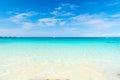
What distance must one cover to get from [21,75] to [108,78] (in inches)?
103

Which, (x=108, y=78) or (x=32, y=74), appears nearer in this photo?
(x=108, y=78)

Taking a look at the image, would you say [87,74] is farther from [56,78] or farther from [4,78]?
[4,78]

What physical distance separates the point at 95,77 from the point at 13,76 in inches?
96.9

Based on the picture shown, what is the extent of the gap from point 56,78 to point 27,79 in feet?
2.72

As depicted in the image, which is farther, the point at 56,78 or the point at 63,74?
the point at 63,74

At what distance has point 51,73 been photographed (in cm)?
507

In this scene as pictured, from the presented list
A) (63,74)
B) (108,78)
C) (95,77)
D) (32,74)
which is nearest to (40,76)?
(32,74)

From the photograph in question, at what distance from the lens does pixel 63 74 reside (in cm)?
497

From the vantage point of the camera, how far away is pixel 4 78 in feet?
14.5

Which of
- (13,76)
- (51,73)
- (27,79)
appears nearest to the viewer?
(27,79)

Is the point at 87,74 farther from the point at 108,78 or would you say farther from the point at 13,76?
the point at 13,76

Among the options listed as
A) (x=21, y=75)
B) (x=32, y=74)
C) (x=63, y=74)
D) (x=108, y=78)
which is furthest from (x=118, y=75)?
(x=21, y=75)

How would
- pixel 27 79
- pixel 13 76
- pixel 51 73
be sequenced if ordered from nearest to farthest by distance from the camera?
pixel 27 79 → pixel 13 76 → pixel 51 73

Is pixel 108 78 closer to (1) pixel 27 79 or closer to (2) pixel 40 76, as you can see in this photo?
(2) pixel 40 76
